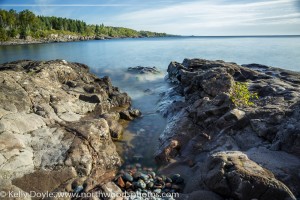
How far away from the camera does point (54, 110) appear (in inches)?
606

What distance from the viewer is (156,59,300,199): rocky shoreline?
26.4 feet

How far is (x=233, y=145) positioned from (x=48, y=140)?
29.4 ft

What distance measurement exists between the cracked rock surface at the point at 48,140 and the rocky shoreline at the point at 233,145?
11.8ft

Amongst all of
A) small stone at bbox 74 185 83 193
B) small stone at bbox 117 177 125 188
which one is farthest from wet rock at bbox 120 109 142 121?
small stone at bbox 74 185 83 193

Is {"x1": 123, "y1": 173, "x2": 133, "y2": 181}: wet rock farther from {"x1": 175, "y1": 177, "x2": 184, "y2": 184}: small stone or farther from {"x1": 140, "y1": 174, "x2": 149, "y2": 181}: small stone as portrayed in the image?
{"x1": 175, "y1": 177, "x2": 184, "y2": 184}: small stone

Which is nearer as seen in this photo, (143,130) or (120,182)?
(120,182)

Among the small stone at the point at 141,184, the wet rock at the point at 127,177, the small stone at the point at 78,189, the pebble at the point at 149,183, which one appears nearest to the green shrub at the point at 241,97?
the pebble at the point at 149,183

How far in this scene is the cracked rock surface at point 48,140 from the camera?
9961mm

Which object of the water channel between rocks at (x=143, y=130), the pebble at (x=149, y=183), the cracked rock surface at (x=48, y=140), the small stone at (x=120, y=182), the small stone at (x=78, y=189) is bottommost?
the water channel between rocks at (x=143, y=130)

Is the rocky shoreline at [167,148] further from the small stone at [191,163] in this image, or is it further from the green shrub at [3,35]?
the green shrub at [3,35]

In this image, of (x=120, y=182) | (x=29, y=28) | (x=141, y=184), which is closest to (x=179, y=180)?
(x=141, y=184)

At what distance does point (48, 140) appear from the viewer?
11883 mm

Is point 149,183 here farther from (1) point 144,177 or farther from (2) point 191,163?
(2) point 191,163

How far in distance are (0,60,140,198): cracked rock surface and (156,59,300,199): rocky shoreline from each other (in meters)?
3.61
